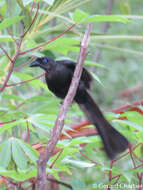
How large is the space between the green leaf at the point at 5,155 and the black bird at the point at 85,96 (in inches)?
14.5

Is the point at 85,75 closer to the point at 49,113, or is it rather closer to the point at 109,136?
the point at 49,113

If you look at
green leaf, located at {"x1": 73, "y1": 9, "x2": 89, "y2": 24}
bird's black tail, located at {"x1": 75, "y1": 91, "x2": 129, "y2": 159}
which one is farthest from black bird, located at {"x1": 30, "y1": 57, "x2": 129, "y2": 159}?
green leaf, located at {"x1": 73, "y1": 9, "x2": 89, "y2": 24}

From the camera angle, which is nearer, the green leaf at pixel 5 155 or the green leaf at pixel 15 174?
the green leaf at pixel 15 174

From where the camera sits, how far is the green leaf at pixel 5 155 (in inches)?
41.1

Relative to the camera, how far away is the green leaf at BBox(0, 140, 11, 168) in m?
1.04

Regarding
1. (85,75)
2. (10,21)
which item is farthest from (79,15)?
(85,75)

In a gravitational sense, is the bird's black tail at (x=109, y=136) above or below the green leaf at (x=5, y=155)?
below

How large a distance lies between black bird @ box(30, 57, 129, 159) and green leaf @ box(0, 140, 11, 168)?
1.21ft

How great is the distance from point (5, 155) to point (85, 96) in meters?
0.66

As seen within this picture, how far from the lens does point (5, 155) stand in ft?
3.49

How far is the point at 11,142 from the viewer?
3.61ft

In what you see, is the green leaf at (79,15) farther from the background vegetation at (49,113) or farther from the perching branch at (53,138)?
the perching branch at (53,138)

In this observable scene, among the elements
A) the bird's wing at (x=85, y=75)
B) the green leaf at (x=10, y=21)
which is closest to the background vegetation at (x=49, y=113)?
the green leaf at (x=10, y=21)

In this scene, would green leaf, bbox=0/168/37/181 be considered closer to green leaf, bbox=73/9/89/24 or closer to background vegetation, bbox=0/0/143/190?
background vegetation, bbox=0/0/143/190
